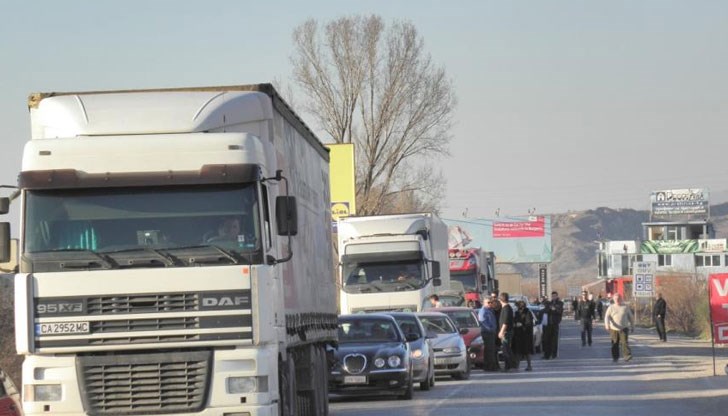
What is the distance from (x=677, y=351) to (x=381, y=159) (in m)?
24.6

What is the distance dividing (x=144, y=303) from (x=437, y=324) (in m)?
17.9

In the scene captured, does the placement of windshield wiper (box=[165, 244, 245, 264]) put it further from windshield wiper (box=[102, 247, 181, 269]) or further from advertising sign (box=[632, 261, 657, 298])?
advertising sign (box=[632, 261, 657, 298])

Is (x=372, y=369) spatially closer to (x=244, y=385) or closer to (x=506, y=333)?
(x=506, y=333)

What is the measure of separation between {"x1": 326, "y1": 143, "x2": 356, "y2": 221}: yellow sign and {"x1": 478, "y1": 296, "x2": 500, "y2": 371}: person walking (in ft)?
67.5

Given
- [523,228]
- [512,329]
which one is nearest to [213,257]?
[512,329]

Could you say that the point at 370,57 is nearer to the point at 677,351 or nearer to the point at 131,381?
the point at 677,351

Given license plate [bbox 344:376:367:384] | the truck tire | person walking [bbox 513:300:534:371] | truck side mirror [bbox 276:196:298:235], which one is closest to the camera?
truck side mirror [bbox 276:196:298:235]

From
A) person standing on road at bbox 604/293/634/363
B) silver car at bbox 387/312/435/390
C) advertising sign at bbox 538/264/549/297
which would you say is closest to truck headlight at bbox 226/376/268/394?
silver car at bbox 387/312/435/390

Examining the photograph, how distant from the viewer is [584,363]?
37.2m

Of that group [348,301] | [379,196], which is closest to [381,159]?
[379,196]

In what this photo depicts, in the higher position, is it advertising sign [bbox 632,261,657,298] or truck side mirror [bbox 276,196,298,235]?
truck side mirror [bbox 276,196,298,235]

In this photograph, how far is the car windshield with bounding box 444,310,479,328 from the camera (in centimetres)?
3506

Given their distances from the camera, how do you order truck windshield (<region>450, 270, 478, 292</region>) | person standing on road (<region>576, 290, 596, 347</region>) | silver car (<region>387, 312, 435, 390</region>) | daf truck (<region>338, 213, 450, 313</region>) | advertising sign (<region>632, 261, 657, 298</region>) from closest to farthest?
1. silver car (<region>387, 312, 435, 390</region>)
2. daf truck (<region>338, 213, 450, 313</region>)
3. person standing on road (<region>576, 290, 596, 347</region>)
4. truck windshield (<region>450, 270, 478, 292</region>)
5. advertising sign (<region>632, 261, 657, 298</region>)

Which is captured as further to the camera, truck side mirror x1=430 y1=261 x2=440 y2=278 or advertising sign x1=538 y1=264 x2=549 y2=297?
advertising sign x1=538 y1=264 x2=549 y2=297
